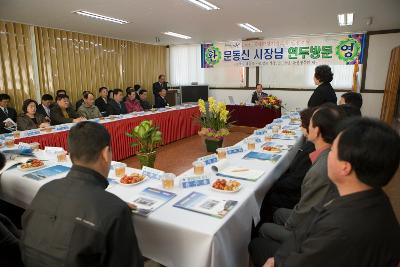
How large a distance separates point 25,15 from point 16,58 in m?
1.07

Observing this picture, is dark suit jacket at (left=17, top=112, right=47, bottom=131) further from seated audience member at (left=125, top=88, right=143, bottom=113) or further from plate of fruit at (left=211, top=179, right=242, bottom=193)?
plate of fruit at (left=211, top=179, right=242, bottom=193)

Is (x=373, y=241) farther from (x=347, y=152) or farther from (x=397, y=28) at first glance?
(x=397, y=28)

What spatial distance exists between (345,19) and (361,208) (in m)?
5.37

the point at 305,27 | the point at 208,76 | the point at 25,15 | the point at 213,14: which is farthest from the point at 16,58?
the point at 305,27

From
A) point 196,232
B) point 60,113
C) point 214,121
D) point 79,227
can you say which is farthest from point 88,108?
point 79,227

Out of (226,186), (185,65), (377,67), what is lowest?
(226,186)

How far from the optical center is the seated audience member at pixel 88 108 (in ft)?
16.8

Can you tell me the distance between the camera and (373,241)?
82 cm

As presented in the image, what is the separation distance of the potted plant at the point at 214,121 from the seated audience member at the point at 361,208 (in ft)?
8.48

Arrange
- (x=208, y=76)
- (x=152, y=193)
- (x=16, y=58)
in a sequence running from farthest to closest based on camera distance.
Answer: (x=208, y=76) < (x=16, y=58) < (x=152, y=193)

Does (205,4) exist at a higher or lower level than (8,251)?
Result: higher

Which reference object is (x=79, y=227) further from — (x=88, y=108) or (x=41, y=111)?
(x=88, y=108)

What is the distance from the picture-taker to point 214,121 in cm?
356

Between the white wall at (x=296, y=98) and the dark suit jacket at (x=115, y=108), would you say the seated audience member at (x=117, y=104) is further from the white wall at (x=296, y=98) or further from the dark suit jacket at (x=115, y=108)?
the white wall at (x=296, y=98)
